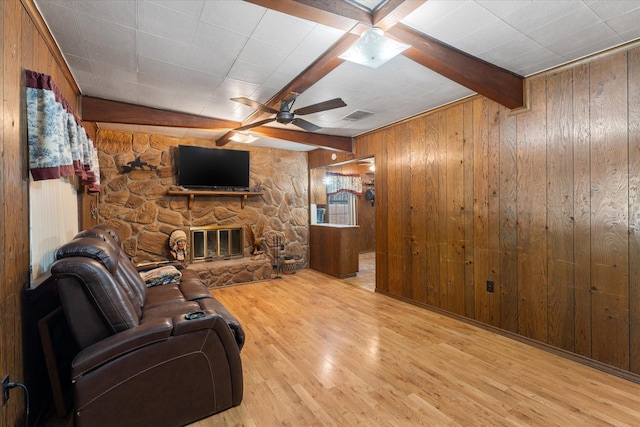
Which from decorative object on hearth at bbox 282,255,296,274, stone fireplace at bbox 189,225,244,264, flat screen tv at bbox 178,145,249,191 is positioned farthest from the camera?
decorative object on hearth at bbox 282,255,296,274

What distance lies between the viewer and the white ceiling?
183 centimetres

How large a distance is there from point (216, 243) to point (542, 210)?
15.5ft

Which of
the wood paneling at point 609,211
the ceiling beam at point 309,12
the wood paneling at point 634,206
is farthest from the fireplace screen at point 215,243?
the wood paneling at point 634,206

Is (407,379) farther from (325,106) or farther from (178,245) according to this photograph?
(178,245)

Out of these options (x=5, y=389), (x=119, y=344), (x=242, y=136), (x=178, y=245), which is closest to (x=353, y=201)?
(x=242, y=136)

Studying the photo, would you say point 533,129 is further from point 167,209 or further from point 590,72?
point 167,209

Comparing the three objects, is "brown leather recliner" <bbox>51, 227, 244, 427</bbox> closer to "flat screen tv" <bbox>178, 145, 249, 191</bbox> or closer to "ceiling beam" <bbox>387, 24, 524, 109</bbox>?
"ceiling beam" <bbox>387, 24, 524, 109</bbox>

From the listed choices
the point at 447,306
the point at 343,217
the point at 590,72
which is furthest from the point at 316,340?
the point at 343,217

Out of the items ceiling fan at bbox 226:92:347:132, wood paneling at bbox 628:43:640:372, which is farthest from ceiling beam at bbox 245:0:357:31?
wood paneling at bbox 628:43:640:372

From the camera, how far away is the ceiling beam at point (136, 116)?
329 centimetres

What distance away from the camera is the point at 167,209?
4.85 meters

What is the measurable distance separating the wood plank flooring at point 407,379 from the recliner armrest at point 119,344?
65 cm

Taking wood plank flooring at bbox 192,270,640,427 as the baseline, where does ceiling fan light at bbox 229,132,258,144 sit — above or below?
above

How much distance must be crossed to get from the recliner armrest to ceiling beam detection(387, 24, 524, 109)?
2337 mm
